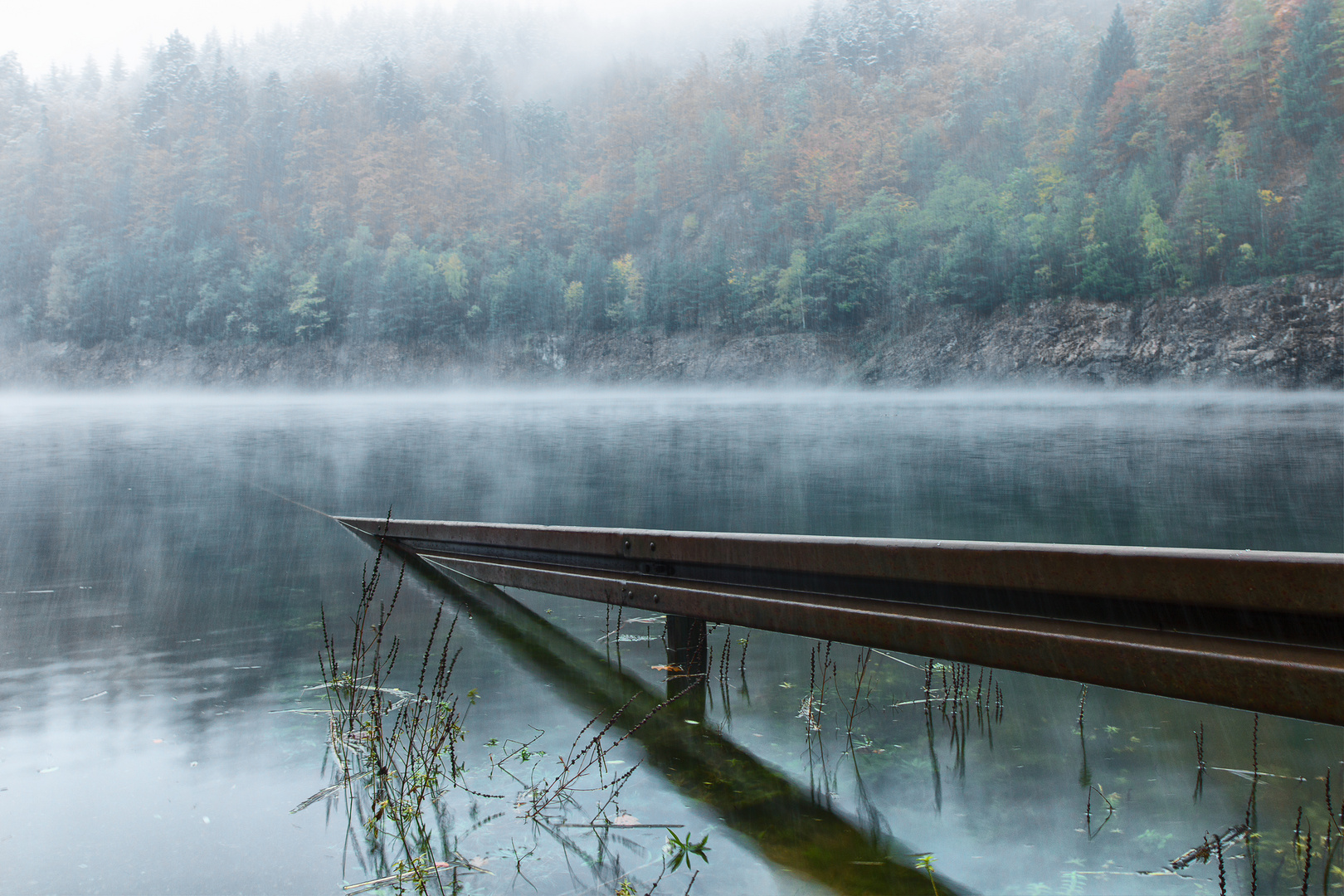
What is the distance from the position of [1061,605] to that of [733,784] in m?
1.59

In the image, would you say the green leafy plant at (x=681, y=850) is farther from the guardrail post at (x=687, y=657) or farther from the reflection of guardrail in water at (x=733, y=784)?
the guardrail post at (x=687, y=657)

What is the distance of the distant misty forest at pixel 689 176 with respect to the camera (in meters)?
86.6

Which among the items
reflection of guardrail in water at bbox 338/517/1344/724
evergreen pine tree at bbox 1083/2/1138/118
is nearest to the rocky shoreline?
evergreen pine tree at bbox 1083/2/1138/118

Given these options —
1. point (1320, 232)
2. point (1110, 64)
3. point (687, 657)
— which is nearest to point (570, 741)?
point (687, 657)

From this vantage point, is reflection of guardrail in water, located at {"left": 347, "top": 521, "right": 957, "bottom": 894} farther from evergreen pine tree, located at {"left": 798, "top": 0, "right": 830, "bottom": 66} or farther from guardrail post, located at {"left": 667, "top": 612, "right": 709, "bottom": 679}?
evergreen pine tree, located at {"left": 798, "top": 0, "right": 830, "bottom": 66}

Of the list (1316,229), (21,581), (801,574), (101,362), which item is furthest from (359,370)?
(801,574)

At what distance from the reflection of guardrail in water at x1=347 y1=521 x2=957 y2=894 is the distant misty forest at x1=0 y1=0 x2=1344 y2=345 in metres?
81.8

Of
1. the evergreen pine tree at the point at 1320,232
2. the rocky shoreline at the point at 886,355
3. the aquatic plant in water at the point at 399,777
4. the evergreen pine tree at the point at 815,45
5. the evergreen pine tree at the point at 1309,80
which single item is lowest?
the aquatic plant in water at the point at 399,777

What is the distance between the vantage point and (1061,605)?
9.74 ft

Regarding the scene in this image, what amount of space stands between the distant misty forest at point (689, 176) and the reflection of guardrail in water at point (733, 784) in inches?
3221

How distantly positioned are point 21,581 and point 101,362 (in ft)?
381

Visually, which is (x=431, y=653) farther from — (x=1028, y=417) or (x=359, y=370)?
(x=359, y=370)

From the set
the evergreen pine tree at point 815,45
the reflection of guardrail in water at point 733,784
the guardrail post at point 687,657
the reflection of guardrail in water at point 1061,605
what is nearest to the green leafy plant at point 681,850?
the reflection of guardrail in water at point 733,784

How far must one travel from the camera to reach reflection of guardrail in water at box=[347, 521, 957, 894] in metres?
3.07
